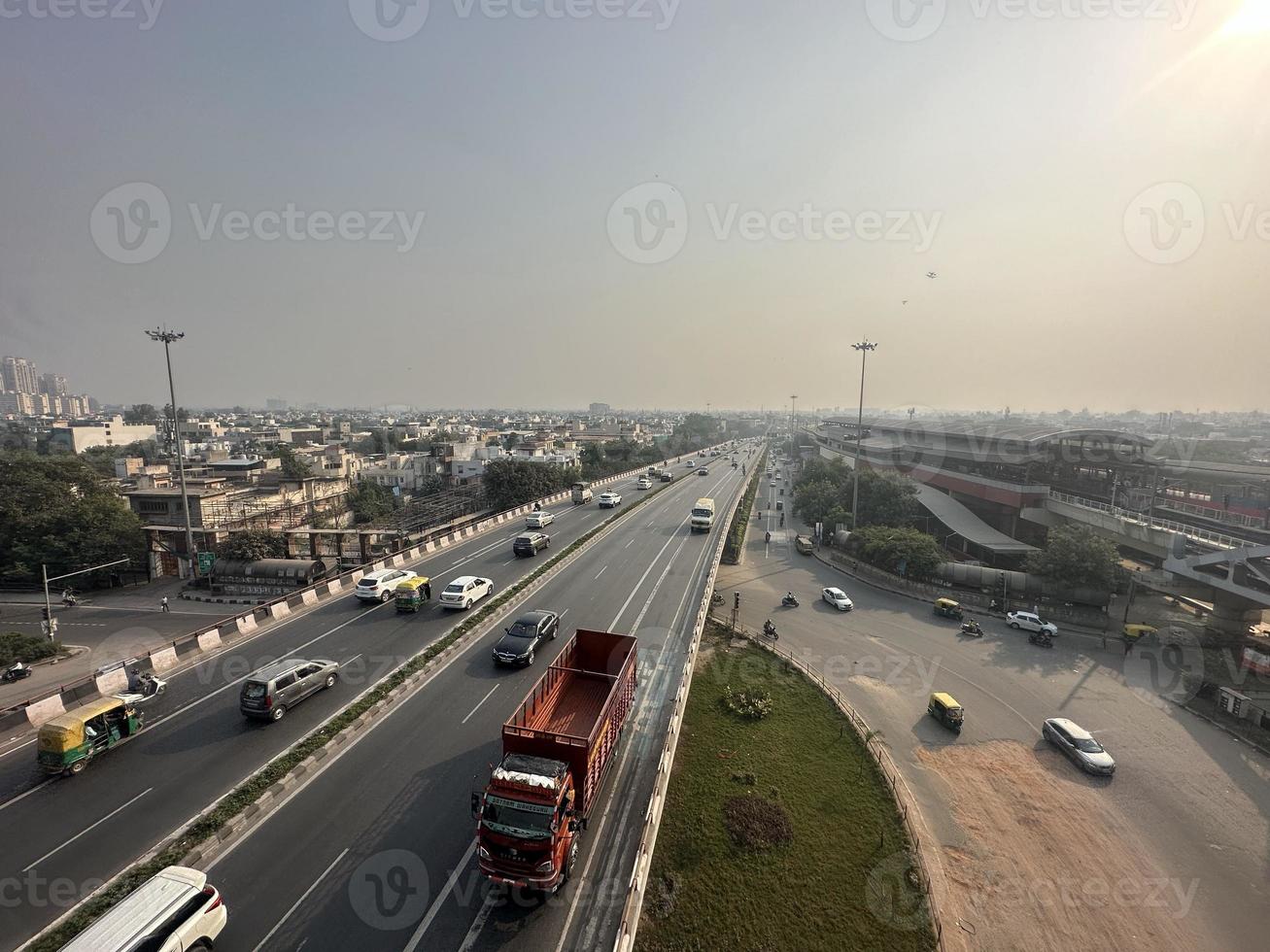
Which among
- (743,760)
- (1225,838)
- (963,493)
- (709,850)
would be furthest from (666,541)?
(963,493)

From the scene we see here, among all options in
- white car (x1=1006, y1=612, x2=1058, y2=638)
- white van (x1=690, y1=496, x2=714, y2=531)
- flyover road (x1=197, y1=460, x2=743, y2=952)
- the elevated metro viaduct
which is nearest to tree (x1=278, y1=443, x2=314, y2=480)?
white van (x1=690, y1=496, x2=714, y2=531)

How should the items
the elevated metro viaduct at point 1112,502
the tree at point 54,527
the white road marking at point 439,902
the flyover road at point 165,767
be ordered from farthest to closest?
the tree at point 54,527 → the elevated metro viaduct at point 1112,502 → the flyover road at point 165,767 → the white road marking at point 439,902

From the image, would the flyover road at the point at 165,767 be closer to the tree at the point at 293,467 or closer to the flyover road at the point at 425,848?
the flyover road at the point at 425,848

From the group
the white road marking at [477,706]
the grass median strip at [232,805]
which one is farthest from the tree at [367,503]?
the white road marking at [477,706]

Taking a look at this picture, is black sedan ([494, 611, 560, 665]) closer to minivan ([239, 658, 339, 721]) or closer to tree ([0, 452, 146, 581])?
minivan ([239, 658, 339, 721])

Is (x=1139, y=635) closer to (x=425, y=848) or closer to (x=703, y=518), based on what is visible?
(x=703, y=518)

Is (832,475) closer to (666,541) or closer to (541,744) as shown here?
(666,541)

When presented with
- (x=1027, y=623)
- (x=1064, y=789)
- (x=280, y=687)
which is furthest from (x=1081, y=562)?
(x=280, y=687)
